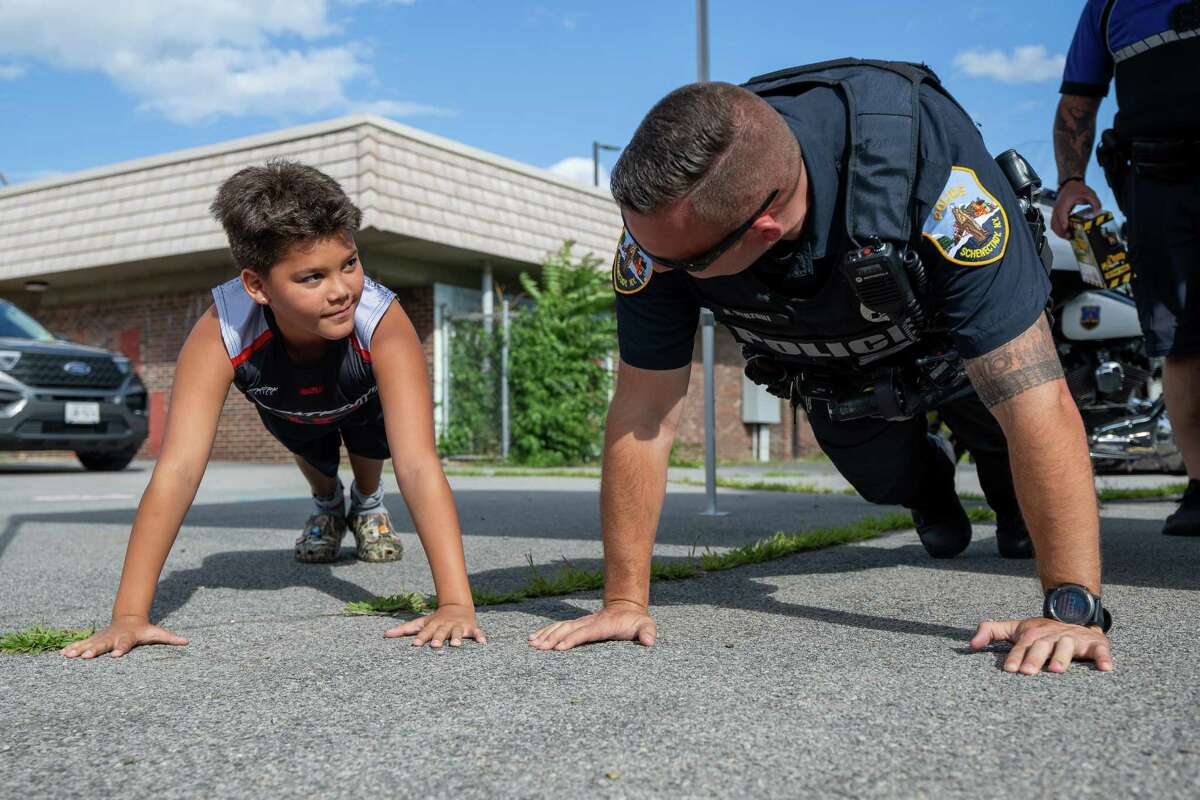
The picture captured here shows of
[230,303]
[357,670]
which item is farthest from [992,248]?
[230,303]

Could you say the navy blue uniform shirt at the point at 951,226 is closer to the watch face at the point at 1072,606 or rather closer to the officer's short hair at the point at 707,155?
the officer's short hair at the point at 707,155

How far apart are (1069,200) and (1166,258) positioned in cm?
45

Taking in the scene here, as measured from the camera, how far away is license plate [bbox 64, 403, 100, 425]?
10430 mm

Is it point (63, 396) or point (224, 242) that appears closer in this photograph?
point (63, 396)

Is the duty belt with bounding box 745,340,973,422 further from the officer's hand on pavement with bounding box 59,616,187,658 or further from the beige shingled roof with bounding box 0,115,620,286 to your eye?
the beige shingled roof with bounding box 0,115,620,286

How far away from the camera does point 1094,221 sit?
408 cm

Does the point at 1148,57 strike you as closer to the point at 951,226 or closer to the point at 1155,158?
the point at 1155,158

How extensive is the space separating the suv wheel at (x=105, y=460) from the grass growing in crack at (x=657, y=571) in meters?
9.20

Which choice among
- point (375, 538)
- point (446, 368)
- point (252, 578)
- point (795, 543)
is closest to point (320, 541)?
point (375, 538)

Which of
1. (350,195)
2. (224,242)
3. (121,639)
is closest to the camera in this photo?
(121,639)

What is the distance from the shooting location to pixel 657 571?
3229 mm

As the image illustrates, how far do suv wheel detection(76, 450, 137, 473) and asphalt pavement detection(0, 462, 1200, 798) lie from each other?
27.9ft

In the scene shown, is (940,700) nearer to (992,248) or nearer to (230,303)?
(992,248)

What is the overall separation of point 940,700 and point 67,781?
4.16ft
